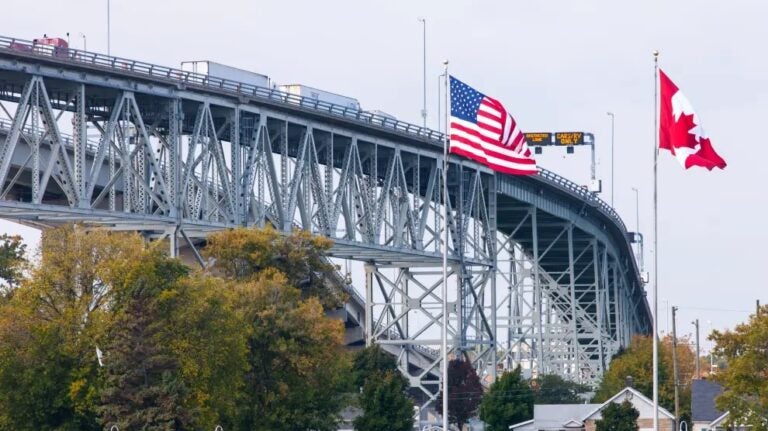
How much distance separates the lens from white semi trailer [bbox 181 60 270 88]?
98.8 meters

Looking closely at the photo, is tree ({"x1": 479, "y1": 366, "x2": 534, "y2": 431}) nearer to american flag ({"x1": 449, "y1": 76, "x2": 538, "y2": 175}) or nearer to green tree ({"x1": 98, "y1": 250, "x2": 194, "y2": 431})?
green tree ({"x1": 98, "y1": 250, "x2": 194, "y2": 431})

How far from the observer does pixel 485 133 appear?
213ft

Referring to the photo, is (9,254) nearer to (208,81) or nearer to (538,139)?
(208,81)

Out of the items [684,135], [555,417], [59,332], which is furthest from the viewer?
[555,417]

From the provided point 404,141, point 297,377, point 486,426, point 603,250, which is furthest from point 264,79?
point 603,250

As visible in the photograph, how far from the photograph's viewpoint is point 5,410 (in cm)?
7462

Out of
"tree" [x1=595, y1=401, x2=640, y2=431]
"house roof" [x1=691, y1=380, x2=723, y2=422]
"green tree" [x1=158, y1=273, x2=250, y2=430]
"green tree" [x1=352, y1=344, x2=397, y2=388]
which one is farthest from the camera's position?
"green tree" [x1=352, y1=344, x2=397, y2=388]

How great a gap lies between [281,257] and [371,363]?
70.8ft

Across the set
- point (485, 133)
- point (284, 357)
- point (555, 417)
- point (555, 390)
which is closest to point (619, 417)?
point (555, 417)

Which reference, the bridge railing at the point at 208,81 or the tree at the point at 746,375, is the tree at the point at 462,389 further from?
the tree at the point at 746,375

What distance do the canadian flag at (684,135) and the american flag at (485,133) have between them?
6.53m

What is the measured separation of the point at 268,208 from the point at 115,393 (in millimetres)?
29674

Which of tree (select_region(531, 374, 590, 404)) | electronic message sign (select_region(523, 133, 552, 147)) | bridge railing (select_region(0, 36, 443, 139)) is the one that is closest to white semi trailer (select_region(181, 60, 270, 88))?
bridge railing (select_region(0, 36, 443, 139))

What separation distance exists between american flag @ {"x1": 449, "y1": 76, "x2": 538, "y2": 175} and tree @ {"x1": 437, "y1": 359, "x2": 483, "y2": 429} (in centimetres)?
5979
